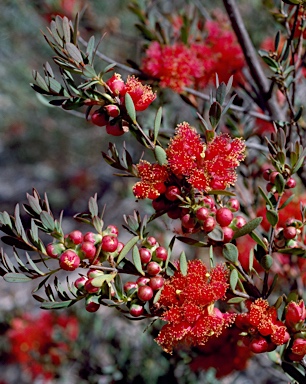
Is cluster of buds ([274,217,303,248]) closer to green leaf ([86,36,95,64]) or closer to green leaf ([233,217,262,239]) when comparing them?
green leaf ([233,217,262,239])

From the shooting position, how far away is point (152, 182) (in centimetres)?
60

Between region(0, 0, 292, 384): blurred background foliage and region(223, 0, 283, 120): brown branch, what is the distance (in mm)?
429

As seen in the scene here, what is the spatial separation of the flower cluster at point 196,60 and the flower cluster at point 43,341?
0.78 meters

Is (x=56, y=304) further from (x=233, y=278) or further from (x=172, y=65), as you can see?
(x=172, y=65)

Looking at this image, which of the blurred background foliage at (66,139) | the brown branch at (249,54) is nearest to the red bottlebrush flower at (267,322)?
the brown branch at (249,54)

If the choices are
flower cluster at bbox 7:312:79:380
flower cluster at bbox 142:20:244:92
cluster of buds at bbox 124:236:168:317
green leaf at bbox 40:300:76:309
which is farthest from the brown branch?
flower cluster at bbox 7:312:79:380

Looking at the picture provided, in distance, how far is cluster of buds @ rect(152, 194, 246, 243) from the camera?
583mm

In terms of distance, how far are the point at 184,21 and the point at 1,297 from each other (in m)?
2.87

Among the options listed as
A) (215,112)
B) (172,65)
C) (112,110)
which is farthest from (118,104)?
(172,65)

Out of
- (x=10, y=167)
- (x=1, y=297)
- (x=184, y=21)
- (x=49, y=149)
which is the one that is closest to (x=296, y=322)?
(x=184, y=21)

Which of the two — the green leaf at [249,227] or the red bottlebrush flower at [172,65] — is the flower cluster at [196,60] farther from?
the green leaf at [249,227]

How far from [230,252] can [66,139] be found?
3.46 m

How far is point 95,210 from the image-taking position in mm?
626

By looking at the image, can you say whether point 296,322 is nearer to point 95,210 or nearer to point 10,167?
point 95,210
